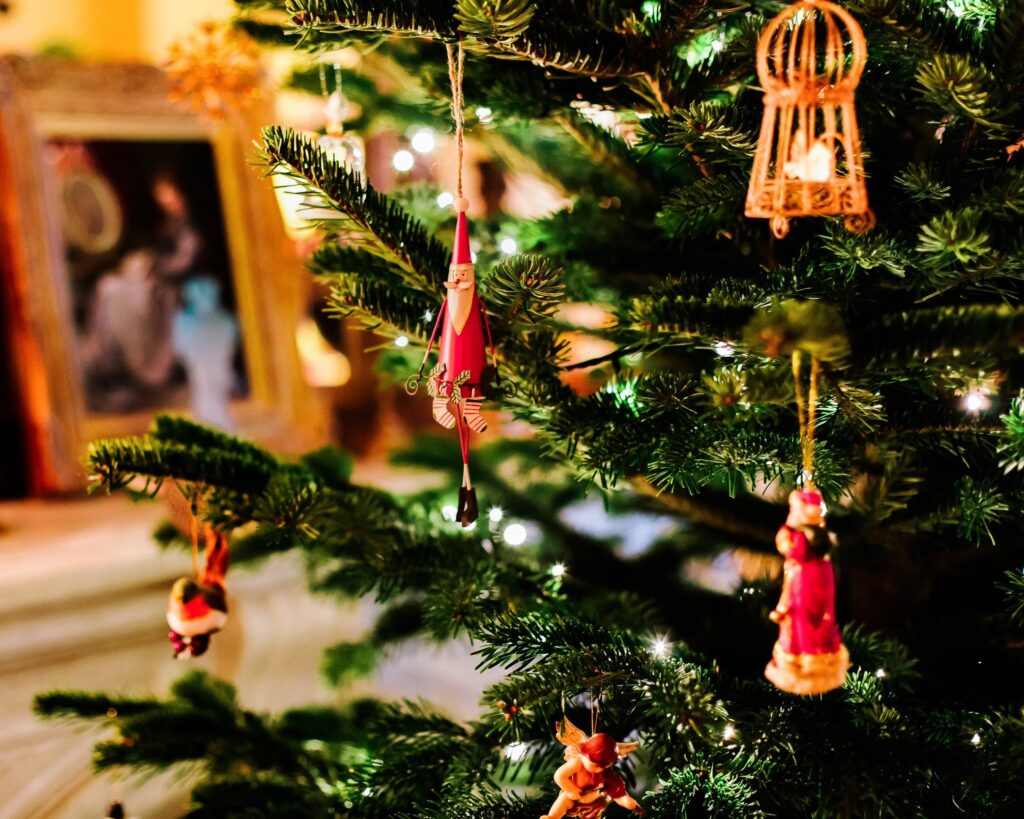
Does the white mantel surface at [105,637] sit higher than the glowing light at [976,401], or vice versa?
the glowing light at [976,401]

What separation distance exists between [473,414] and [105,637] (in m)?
0.71

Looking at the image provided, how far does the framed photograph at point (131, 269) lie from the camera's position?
1.12 meters

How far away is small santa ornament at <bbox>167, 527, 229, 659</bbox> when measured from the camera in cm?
69

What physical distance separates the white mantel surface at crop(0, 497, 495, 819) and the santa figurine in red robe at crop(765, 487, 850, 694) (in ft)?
1.79

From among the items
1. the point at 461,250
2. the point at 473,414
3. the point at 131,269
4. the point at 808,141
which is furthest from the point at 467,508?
the point at 131,269

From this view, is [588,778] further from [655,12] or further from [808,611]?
[655,12]

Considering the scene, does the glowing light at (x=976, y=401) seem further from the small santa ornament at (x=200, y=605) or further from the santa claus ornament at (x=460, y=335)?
the small santa ornament at (x=200, y=605)

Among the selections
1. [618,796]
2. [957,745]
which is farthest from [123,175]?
[957,745]

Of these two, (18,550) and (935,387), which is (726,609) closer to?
(935,387)

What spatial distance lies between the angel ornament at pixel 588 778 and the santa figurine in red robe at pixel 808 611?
5.5 inches

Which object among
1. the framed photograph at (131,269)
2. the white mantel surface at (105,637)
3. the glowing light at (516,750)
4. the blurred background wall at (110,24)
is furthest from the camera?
the blurred background wall at (110,24)

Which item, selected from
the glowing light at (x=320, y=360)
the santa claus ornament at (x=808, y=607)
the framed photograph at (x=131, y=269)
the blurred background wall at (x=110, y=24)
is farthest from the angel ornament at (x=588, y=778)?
the blurred background wall at (x=110, y=24)

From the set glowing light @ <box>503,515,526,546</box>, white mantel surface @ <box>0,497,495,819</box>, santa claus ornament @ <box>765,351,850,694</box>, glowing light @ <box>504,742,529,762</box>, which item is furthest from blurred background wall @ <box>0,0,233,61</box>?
santa claus ornament @ <box>765,351,850,694</box>

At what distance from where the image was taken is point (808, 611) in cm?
47
